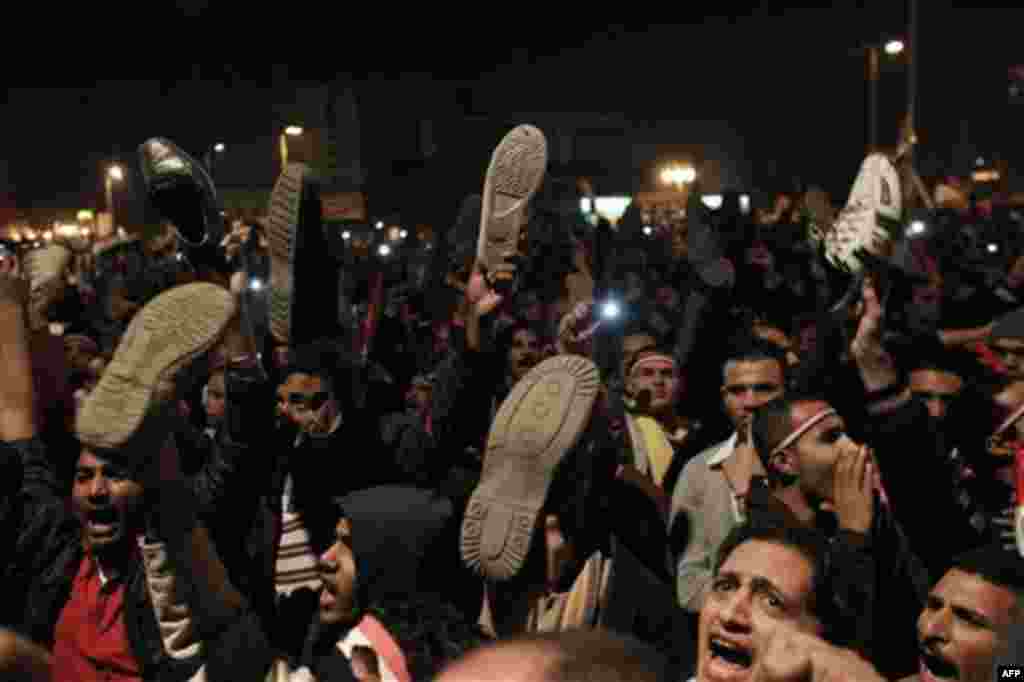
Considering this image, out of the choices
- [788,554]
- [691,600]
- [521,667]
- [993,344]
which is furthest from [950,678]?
[993,344]

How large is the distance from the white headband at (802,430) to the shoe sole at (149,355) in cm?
174

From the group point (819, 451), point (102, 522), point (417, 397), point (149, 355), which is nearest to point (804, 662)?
point (819, 451)

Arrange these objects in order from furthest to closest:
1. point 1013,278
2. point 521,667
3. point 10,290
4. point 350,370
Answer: point 1013,278, point 350,370, point 10,290, point 521,667

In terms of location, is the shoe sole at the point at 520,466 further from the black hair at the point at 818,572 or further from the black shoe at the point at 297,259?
the black shoe at the point at 297,259

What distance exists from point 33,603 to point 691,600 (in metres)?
2.04

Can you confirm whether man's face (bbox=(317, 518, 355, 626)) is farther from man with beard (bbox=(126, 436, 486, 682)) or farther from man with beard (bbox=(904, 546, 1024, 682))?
man with beard (bbox=(904, 546, 1024, 682))

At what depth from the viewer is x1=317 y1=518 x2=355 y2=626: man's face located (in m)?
3.56

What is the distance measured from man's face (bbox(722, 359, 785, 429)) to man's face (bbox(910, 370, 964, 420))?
0.87 metres

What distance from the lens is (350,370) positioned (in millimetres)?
5070

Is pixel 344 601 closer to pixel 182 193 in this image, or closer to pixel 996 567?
pixel 996 567

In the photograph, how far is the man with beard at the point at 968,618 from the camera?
3109 mm

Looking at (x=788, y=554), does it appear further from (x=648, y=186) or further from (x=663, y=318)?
(x=648, y=186)

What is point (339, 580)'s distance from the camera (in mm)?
3586

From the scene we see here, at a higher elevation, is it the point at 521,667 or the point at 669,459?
the point at 521,667
